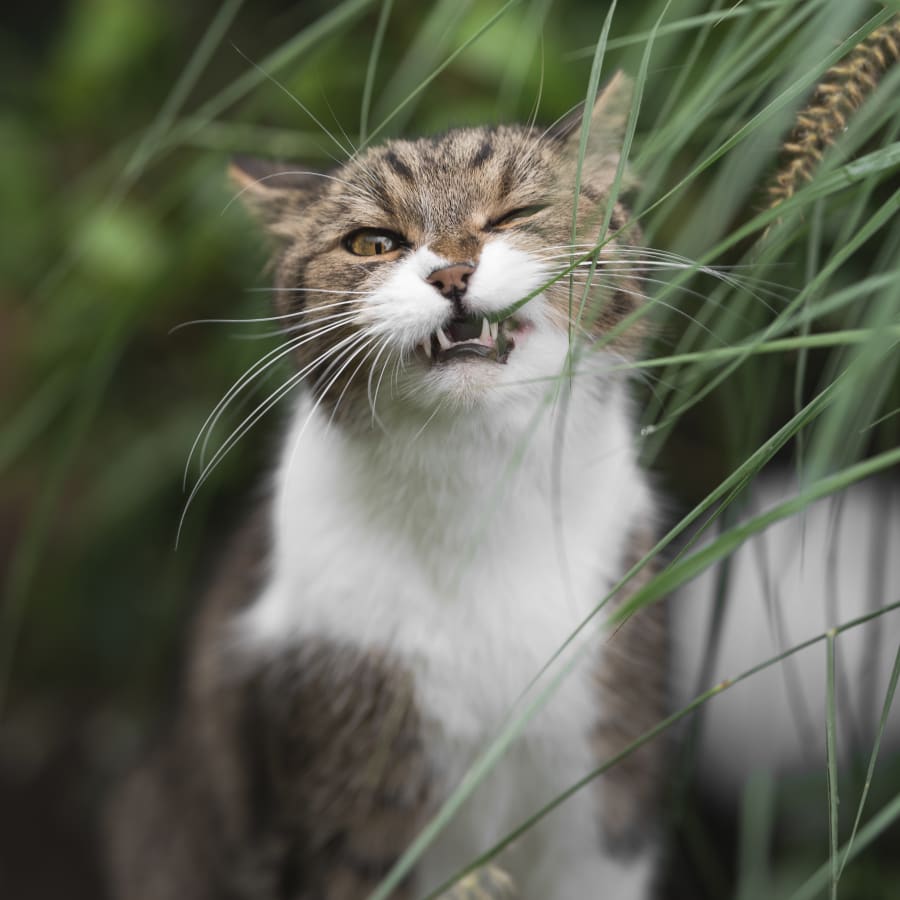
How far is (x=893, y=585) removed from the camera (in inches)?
80.4

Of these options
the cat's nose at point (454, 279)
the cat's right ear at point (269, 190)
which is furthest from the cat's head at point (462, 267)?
the cat's right ear at point (269, 190)

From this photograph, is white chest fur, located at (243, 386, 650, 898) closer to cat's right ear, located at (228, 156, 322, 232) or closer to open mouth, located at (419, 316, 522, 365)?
open mouth, located at (419, 316, 522, 365)

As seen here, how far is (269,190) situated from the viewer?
4.42 ft

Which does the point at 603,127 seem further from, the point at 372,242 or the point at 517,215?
the point at 372,242

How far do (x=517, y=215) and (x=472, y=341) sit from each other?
14 centimetres

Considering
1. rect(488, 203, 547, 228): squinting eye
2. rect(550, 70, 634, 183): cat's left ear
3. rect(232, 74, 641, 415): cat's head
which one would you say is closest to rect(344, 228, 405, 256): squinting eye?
rect(232, 74, 641, 415): cat's head

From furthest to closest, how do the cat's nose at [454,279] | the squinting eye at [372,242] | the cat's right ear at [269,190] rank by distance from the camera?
the cat's right ear at [269,190]
the squinting eye at [372,242]
the cat's nose at [454,279]

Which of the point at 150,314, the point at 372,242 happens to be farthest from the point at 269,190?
the point at 150,314

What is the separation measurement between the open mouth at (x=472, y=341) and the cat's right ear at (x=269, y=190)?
343 mm

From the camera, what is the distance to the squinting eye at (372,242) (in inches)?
44.8

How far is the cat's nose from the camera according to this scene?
1000 mm

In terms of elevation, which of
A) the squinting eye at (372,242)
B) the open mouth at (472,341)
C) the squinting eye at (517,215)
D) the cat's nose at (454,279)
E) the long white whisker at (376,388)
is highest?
the squinting eye at (517,215)

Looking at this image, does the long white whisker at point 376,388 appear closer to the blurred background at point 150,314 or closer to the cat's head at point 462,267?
the cat's head at point 462,267

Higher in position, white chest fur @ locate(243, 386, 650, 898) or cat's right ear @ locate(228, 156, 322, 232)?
cat's right ear @ locate(228, 156, 322, 232)
